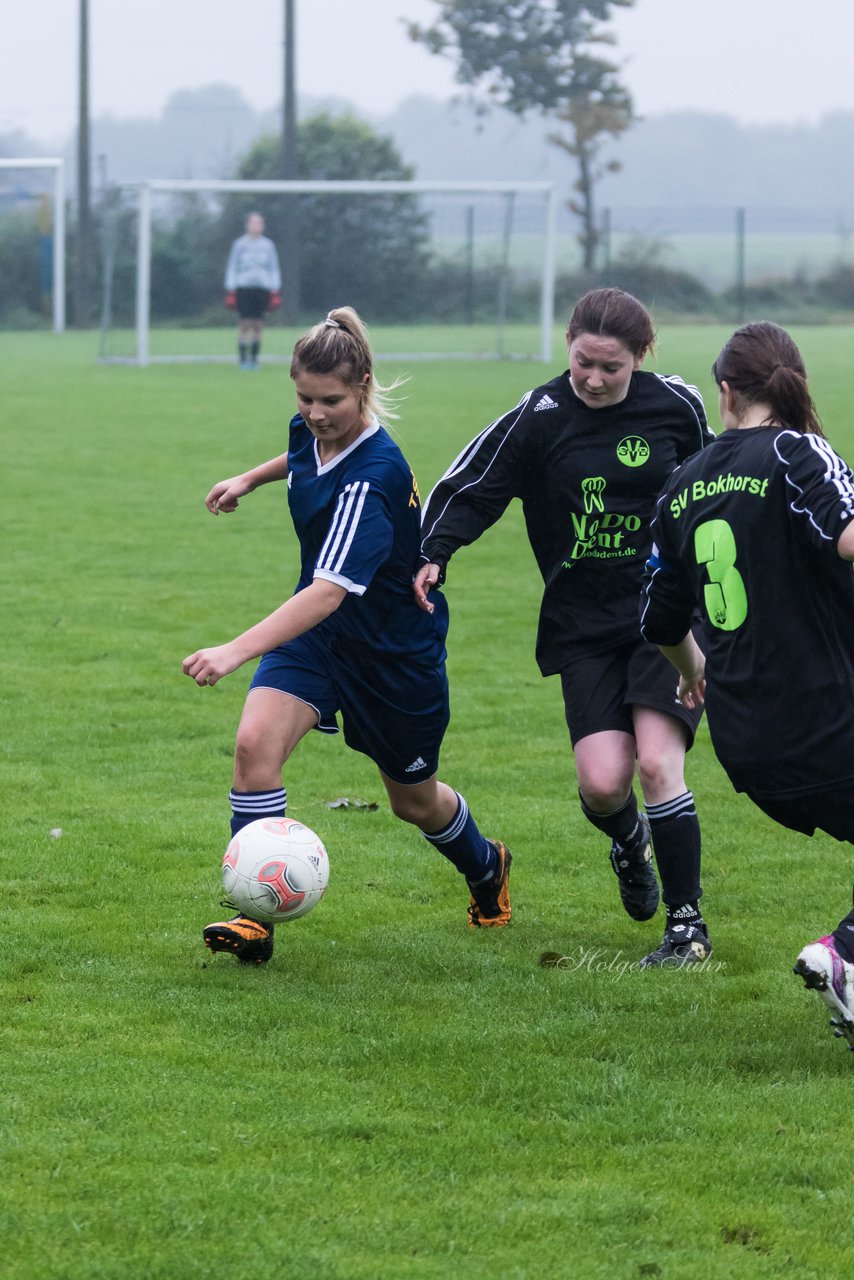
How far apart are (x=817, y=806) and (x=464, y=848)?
134 centimetres

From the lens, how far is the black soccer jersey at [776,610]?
149 inches

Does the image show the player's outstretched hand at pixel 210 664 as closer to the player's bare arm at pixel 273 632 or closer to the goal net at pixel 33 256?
the player's bare arm at pixel 273 632

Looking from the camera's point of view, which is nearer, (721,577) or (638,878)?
(721,577)

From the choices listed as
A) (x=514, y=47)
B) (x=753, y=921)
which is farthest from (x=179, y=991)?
(x=514, y=47)

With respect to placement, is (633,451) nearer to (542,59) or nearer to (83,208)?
(83,208)

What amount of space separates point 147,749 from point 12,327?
27.0 m

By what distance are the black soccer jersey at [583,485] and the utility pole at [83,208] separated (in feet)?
98.8

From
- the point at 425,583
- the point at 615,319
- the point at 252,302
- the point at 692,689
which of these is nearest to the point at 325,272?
the point at 252,302

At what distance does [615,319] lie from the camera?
4.64 meters

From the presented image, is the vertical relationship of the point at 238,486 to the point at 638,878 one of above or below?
above

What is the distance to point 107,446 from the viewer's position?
16328mm

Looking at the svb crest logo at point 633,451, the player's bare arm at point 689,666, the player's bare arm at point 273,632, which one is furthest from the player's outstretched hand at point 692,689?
the player's bare arm at point 273,632

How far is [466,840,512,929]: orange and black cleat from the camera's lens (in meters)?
5.02

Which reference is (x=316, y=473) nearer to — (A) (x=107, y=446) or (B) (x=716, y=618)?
(B) (x=716, y=618)
